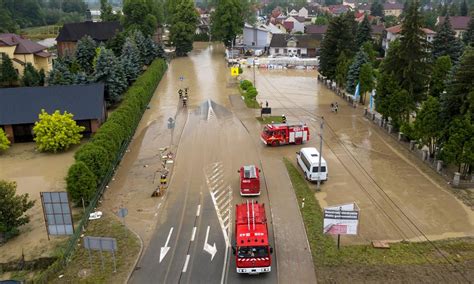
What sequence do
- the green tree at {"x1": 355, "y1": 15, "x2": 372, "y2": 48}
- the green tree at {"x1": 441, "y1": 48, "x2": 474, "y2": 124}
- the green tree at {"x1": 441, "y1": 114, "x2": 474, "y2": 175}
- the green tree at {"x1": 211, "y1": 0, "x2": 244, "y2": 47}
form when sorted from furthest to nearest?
the green tree at {"x1": 211, "y1": 0, "x2": 244, "y2": 47} < the green tree at {"x1": 355, "y1": 15, "x2": 372, "y2": 48} < the green tree at {"x1": 441, "y1": 48, "x2": 474, "y2": 124} < the green tree at {"x1": 441, "y1": 114, "x2": 474, "y2": 175}

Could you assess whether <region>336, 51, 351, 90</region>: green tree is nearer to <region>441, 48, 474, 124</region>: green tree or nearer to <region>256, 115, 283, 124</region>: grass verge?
<region>256, 115, 283, 124</region>: grass verge

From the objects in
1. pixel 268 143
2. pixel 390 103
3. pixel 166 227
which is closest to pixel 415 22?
→ pixel 390 103

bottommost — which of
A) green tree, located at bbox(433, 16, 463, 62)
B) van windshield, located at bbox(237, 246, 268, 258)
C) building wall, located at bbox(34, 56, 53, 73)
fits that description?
van windshield, located at bbox(237, 246, 268, 258)

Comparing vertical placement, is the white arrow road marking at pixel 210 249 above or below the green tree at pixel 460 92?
below

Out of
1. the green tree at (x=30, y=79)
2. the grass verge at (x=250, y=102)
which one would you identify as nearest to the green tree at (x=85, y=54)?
the green tree at (x=30, y=79)

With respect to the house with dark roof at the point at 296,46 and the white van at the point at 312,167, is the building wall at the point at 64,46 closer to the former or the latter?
the house with dark roof at the point at 296,46

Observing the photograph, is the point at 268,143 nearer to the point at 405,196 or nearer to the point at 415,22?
the point at 405,196

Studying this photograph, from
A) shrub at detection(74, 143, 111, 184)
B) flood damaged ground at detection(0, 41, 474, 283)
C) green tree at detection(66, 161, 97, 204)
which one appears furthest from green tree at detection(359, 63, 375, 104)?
green tree at detection(66, 161, 97, 204)
